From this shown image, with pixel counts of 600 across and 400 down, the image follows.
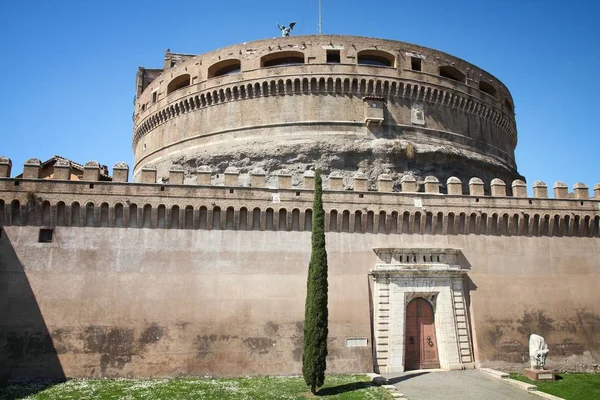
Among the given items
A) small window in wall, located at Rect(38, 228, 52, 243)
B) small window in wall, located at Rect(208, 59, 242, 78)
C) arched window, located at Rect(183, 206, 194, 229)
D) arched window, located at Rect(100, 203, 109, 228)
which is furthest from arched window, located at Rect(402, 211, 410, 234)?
small window in wall, located at Rect(208, 59, 242, 78)

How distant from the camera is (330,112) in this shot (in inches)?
1003

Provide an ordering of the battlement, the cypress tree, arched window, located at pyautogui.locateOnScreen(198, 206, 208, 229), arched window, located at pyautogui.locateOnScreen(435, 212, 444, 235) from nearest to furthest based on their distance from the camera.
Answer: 1. the cypress tree
2. the battlement
3. arched window, located at pyautogui.locateOnScreen(198, 206, 208, 229)
4. arched window, located at pyautogui.locateOnScreen(435, 212, 444, 235)

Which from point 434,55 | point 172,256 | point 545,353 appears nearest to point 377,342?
point 545,353

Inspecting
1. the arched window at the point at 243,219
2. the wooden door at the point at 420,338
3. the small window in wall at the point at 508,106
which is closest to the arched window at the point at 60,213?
the arched window at the point at 243,219

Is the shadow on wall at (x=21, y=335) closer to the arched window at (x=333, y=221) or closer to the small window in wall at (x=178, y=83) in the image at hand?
the arched window at (x=333, y=221)

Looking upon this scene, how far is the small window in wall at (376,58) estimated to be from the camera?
26845 mm

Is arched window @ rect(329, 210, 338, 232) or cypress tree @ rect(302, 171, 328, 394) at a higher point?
arched window @ rect(329, 210, 338, 232)

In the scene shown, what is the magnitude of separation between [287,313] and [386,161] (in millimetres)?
11166

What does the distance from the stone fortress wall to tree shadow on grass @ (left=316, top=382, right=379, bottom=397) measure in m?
1.85

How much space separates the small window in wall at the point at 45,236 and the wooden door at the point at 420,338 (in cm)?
1326

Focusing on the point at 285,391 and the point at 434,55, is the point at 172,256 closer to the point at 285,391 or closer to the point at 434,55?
the point at 285,391

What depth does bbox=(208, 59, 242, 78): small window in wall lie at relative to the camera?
1088 inches

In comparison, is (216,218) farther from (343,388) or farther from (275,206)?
(343,388)

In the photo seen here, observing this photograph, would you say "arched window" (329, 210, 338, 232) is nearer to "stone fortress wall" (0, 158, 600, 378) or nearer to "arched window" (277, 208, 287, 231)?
"stone fortress wall" (0, 158, 600, 378)
